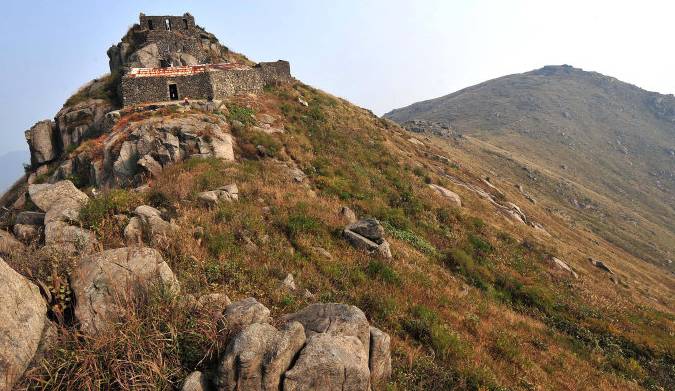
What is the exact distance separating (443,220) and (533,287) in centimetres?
623

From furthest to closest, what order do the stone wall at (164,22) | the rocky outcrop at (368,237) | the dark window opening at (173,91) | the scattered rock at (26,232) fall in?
the stone wall at (164,22)
the dark window opening at (173,91)
the rocky outcrop at (368,237)
the scattered rock at (26,232)

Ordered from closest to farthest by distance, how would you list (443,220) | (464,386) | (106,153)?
(464,386) < (106,153) < (443,220)

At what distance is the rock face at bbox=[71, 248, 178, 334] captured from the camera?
229 inches

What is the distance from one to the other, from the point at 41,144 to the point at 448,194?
29.7 metres

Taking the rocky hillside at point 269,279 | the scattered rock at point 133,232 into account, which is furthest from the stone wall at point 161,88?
the scattered rock at point 133,232

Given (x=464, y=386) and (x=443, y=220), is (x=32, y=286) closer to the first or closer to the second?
(x=464, y=386)

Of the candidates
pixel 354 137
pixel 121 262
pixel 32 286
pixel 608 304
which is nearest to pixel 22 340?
pixel 32 286

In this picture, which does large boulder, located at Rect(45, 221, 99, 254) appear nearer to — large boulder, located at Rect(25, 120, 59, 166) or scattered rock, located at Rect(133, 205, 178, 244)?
scattered rock, located at Rect(133, 205, 178, 244)

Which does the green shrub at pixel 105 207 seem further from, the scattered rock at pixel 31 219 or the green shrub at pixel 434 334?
the green shrub at pixel 434 334

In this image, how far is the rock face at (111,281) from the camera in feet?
19.1

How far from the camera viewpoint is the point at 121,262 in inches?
265

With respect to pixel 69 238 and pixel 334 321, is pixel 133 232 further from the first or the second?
pixel 334 321

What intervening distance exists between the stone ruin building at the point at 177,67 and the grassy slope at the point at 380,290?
777 centimetres

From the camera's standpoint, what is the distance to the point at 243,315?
248 inches
